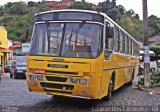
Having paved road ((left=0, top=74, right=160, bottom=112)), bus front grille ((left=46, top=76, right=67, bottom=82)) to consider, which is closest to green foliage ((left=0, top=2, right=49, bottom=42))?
paved road ((left=0, top=74, right=160, bottom=112))

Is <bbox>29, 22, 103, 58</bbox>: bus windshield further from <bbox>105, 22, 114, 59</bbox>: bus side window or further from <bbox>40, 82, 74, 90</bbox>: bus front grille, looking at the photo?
<bbox>40, 82, 74, 90</bbox>: bus front grille

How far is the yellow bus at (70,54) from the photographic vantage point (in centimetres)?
1069

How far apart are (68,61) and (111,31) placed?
1.89 meters

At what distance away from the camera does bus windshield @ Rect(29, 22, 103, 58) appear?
1094 cm

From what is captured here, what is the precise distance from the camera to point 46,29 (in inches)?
454

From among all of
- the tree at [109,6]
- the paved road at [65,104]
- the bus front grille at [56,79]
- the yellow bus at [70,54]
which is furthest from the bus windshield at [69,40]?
the tree at [109,6]

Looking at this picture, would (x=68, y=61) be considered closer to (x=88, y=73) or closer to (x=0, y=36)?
(x=88, y=73)

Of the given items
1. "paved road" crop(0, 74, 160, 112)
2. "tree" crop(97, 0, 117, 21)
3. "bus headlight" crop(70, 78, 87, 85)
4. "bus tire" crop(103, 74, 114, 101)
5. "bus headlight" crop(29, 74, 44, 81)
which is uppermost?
"tree" crop(97, 0, 117, 21)

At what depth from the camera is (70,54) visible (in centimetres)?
1093

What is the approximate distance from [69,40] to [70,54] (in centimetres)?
48

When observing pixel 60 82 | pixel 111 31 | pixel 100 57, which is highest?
pixel 111 31

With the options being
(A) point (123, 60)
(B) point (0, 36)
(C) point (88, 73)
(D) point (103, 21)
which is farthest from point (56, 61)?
(B) point (0, 36)

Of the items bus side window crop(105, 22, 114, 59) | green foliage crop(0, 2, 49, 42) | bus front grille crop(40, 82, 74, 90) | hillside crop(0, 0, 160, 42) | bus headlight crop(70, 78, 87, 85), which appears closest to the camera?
bus headlight crop(70, 78, 87, 85)

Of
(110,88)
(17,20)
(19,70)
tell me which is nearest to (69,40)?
(110,88)
